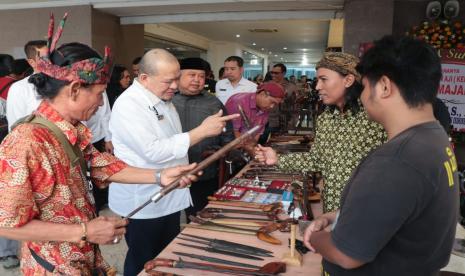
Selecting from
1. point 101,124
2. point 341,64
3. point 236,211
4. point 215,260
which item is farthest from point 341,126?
point 101,124

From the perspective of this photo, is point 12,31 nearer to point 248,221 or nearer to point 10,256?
point 10,256

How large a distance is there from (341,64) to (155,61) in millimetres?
975

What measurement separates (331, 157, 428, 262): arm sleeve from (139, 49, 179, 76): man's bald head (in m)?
1.37

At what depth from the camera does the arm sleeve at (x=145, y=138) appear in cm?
192

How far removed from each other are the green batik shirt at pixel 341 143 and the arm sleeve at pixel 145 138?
765 mm

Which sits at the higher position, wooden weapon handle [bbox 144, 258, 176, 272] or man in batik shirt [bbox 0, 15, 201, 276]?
man in batik shirt [bbox 0, 15, 201, 276]

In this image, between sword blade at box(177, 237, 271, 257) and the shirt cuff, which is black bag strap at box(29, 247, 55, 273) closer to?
sword blade at box(177, 237, 271, 257)

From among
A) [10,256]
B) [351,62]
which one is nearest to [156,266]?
[351,62]

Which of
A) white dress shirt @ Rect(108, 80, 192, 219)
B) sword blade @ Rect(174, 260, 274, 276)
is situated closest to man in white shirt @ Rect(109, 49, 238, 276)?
white dress shirt @ Rect(108, 80, 192, 219)

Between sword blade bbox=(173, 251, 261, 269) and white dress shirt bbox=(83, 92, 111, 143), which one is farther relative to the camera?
white dress shirt bbox=(83, 92, 111, 143)

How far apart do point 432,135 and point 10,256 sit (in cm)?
330

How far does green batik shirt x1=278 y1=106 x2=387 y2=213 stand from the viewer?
6.27 feet

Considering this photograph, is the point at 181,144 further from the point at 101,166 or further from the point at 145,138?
the point at 101,166

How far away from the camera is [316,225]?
4.11ft
